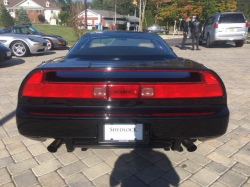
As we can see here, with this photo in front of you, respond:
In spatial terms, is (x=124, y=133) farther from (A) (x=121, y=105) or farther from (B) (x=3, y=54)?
(B) (x=3, y=54)

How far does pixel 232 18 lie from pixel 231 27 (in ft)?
1.99

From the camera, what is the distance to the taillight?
68.7 inches

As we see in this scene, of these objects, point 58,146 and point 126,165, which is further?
point 126,165

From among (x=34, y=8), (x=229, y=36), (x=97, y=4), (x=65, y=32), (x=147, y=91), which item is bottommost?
(x=147, y=91)

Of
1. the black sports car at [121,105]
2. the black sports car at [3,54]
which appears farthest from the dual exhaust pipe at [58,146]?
the black sports car at [3,54]

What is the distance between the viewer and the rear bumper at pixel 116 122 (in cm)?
176

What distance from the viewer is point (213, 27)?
38.7 ft

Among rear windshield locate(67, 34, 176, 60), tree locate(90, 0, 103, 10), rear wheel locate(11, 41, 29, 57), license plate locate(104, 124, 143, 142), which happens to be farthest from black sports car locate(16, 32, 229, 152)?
tree locate(90, 0, 103, 10)

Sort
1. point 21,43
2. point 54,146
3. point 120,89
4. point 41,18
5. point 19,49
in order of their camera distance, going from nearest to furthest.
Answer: point 120,89, point 54,146, point 21,43, point 19,49, point 41,18

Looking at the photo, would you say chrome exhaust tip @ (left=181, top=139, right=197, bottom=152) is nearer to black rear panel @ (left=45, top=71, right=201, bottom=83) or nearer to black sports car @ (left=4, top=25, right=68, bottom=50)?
black rear panel @ (left=45, top=71, right=201, bottom=83)

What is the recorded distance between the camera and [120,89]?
5.72 feet

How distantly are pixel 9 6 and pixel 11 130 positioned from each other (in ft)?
266

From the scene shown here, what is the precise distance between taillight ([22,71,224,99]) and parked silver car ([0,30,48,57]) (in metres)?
8.36

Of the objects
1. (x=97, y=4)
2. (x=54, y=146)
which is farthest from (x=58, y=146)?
(x=97, y=4)
